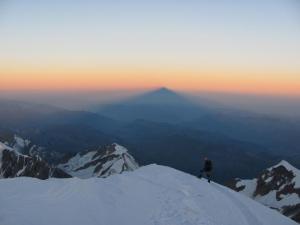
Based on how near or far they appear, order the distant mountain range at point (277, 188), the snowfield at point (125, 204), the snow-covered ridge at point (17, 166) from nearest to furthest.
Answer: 1. the snowfield at point (125, 204)
2. the distant mountain range at point (277, 188)
3. the snow-covered ridge at point (17, 166)

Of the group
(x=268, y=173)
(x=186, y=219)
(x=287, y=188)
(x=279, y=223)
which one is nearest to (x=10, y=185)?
(x=186, y=219)

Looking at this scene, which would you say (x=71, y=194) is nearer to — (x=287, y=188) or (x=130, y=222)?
(x=130, y=222)

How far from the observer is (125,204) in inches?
1200

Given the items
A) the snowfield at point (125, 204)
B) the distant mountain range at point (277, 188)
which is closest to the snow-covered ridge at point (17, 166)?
the distant mountain range at point (277, 188)

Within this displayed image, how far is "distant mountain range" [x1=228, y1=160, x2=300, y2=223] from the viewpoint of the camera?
131 metres

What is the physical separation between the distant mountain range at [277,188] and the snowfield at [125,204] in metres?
92.6

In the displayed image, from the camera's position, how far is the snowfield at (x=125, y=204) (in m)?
27.2

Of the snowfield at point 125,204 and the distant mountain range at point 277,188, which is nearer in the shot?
the snowfield at point 125,204

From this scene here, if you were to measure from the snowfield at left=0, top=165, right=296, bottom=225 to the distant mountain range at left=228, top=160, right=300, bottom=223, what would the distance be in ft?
304

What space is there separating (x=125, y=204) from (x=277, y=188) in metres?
125

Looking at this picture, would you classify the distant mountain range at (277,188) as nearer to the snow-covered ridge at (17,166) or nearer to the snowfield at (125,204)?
the snow-covered ridge at (17,166)

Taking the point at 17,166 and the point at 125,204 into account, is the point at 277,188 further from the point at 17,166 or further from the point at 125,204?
the point at 125,204

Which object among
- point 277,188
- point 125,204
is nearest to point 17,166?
point 277,188

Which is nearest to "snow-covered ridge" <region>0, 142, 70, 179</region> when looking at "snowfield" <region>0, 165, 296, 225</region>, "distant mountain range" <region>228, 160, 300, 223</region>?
"distant mountain range" <region>228, 160, 300, 223</region>
